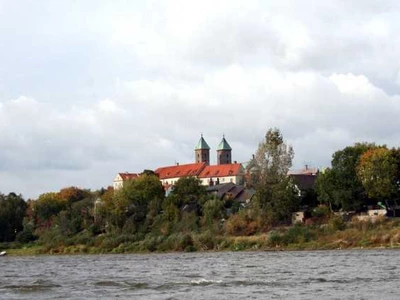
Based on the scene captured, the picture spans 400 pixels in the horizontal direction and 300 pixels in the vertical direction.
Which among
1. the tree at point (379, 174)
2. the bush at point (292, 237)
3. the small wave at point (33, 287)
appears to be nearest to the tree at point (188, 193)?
the bush at point (292, 237)

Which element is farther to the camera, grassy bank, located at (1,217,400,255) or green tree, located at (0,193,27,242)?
green tree, located at (0,193,27,242)

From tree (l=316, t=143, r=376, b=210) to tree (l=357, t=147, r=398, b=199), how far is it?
1498 mm

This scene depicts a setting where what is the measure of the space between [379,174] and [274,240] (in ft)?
56.5

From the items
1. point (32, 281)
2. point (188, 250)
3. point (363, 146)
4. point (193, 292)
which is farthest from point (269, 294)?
point (363, 146)

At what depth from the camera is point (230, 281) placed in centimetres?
4756

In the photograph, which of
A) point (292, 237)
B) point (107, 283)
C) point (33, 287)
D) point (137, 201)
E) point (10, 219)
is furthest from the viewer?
point (10, 219)

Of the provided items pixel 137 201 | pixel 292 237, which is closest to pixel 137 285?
pixel 292 237

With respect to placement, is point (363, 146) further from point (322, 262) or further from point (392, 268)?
point (392, 268)

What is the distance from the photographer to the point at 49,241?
397 ft

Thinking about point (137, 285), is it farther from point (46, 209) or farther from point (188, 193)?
point (46, 209)

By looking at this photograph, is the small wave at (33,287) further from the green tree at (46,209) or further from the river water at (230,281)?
the green tree at (46,209)

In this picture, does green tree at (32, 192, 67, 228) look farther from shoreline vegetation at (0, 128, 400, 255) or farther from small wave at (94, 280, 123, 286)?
small wave at (94, 280, 123, 286)

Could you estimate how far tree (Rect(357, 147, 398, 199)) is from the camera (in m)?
99.8

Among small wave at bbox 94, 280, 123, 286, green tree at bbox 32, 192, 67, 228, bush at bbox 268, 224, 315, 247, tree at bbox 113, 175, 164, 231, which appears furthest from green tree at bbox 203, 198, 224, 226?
small wave at bbox 94, 280, 123, 286
